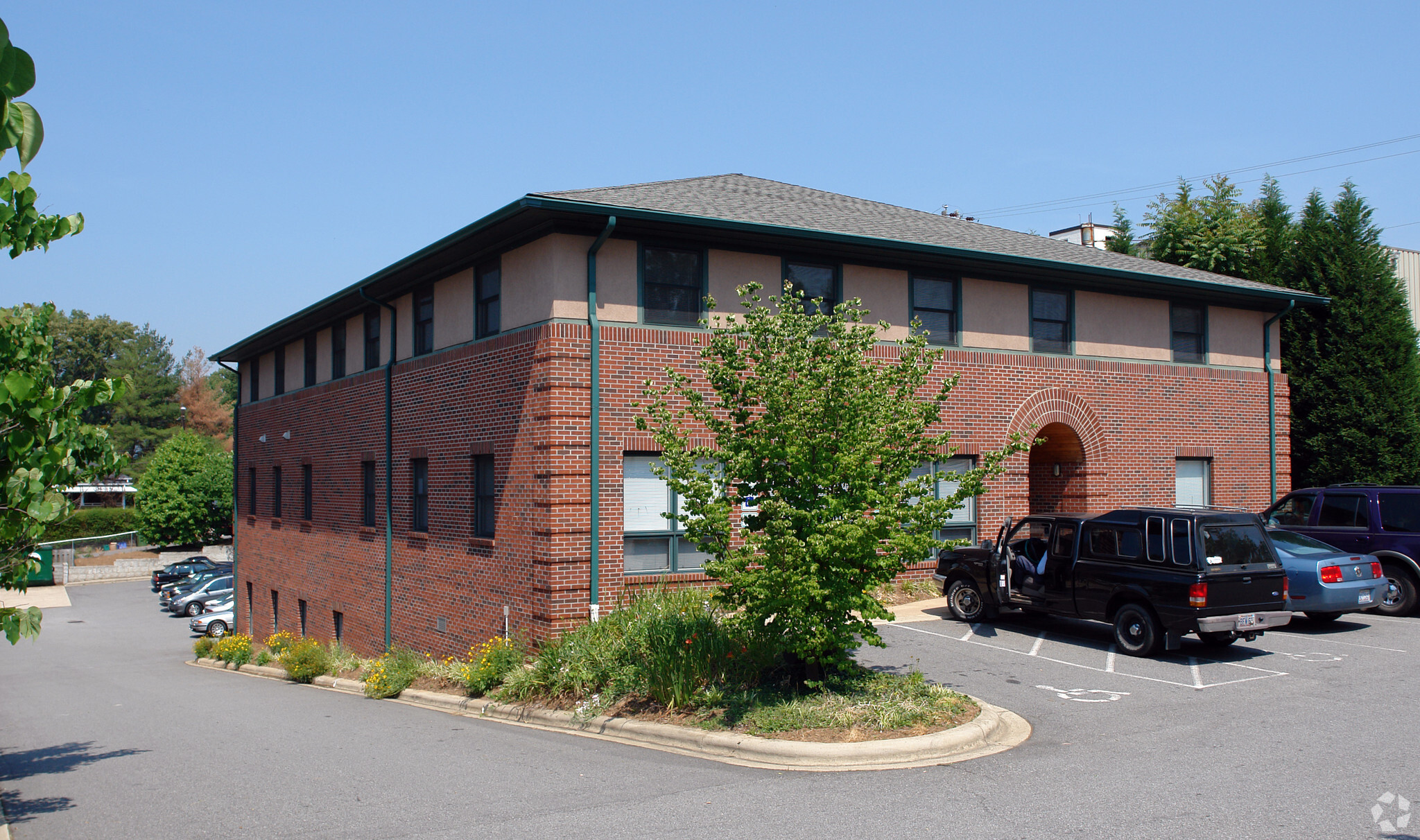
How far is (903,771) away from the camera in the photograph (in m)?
8.58

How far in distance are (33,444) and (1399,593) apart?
18291 millimetres

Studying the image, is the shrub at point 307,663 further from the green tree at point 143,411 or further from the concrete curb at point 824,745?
the green tree at point 143,411

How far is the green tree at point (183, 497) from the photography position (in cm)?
6356

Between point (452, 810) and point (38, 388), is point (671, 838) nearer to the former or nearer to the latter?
point (452, 810)

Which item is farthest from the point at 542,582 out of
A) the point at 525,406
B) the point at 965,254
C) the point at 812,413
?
the point at 965,254

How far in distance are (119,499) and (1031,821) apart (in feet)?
326

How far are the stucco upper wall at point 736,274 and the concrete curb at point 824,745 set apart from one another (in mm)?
7090

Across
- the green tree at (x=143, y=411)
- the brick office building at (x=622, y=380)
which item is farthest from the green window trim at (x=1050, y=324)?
the green tree at (x=143, y=411)

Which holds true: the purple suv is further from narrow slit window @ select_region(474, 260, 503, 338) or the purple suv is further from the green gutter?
narrow slit window @ select_region(474, 260, 503, 338)

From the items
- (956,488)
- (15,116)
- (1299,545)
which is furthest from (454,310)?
(1299,545)

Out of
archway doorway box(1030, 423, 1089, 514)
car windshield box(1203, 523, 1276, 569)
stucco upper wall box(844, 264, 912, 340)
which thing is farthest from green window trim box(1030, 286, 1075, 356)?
car windshield box(1203, 523, 1276, 569)

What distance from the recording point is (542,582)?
14562 millimetres

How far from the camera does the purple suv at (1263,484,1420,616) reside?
16.0 m

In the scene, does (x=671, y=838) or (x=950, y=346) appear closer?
(x=671, y=838)
